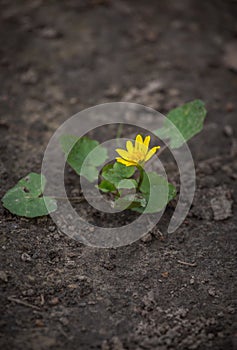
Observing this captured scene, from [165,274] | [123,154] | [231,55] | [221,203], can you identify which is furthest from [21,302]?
[231,55]

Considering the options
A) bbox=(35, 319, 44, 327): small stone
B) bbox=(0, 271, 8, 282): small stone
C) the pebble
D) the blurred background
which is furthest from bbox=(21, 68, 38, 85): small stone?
bbox=(35, 319, 44, 327): small stone

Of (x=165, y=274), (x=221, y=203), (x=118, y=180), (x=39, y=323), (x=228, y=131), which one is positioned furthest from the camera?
(x=228, y=131)

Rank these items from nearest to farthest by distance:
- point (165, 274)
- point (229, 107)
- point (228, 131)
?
point (165, 274) → point (228, 131) → point (229, 107)

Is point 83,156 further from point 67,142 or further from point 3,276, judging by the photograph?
point 3,276

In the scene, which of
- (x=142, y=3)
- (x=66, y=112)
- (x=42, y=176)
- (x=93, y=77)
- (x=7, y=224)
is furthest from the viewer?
(x=142, y=3)

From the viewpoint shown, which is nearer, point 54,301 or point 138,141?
point 54,301

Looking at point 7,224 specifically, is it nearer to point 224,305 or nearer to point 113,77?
point 224,305

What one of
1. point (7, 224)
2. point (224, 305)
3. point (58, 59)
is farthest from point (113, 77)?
point (224, 305)
